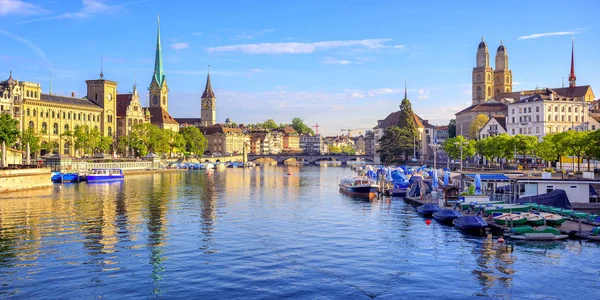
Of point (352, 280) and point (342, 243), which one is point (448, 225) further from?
point (352, 280)

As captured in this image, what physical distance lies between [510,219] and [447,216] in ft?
22.2

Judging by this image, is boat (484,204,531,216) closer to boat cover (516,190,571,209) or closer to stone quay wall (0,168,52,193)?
boat cover (516,190,571,209)

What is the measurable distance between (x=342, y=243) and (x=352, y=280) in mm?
10319

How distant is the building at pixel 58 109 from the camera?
419ft

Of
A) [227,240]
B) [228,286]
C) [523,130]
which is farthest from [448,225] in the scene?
[523,130]

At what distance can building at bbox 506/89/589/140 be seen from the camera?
381 ft

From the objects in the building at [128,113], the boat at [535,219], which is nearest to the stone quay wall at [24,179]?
the boat at [535,219]

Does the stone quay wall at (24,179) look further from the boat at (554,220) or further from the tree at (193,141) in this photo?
the tree at (193,141)

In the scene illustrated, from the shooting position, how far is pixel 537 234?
4019 cm

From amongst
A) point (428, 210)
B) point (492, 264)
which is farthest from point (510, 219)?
point (428, 210)

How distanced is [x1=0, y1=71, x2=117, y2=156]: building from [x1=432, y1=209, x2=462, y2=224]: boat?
103 metres

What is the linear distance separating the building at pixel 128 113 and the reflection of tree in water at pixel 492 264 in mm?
146948

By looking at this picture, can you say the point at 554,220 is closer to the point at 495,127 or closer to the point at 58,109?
the point at 495,127

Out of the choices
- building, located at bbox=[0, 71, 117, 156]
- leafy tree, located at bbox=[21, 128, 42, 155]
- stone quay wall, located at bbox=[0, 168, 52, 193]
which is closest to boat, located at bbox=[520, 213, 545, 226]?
stone quay wall, located at bbox=[0, 168, 52, 193]
